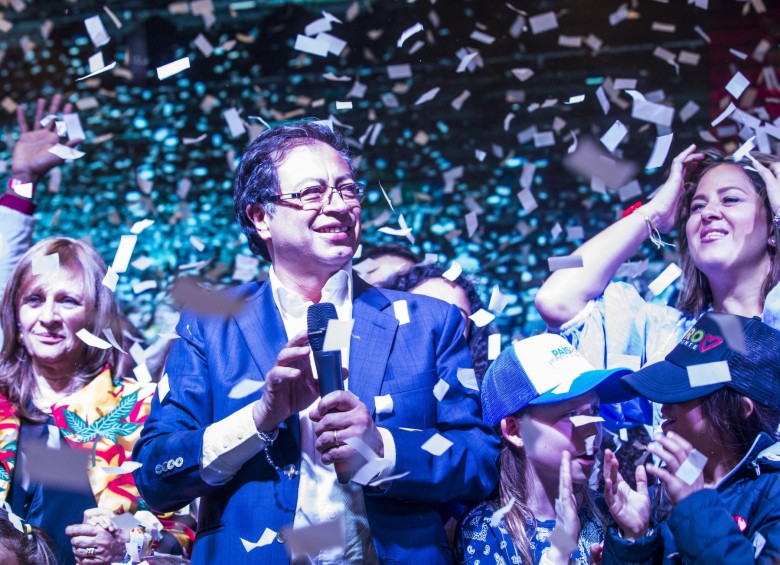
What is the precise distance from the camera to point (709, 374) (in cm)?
194

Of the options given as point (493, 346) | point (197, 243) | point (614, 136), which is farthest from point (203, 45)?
point (493, 346)

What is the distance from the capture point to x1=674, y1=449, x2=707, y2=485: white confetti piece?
5.76 ft

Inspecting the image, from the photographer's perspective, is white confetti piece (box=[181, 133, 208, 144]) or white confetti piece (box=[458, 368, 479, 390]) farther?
white confetti piece (box=[181, 133, 208, 144])

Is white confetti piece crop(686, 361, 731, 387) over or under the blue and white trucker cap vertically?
over

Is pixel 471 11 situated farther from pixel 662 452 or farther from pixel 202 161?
pixel 662 452

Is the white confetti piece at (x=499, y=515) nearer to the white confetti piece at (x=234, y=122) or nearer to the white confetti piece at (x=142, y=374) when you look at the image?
the white confetti piece at (x=142, y=374)

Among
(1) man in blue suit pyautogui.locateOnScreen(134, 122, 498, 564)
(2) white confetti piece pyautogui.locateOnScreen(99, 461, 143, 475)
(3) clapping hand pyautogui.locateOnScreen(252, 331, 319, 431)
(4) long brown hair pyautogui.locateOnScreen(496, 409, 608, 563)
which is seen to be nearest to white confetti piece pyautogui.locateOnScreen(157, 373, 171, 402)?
(1) man in blue suit pyautogui.locateOnScreen(134, 122, 498, 564)

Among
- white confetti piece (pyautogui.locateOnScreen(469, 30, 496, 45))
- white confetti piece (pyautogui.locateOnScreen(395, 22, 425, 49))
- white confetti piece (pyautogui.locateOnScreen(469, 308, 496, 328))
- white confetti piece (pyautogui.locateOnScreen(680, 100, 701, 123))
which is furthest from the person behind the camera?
Result: white confetti piece (pyautogui.locateOnScreen(469, 30, 496, 45))

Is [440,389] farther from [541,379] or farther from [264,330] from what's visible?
[264,330]

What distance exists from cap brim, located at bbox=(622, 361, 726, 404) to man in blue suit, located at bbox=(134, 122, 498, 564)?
305 mm

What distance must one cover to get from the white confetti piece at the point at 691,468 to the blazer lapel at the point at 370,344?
1.92 feet

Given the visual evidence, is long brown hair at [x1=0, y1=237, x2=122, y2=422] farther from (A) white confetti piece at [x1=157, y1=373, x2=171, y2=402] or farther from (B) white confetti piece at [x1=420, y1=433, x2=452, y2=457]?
(B) white confetti piece at [x1=420, y1=433, x2=452, y2=457]

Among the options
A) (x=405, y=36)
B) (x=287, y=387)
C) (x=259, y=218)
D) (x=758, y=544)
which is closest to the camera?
(x=758, y=544)

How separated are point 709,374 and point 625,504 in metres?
0.32
